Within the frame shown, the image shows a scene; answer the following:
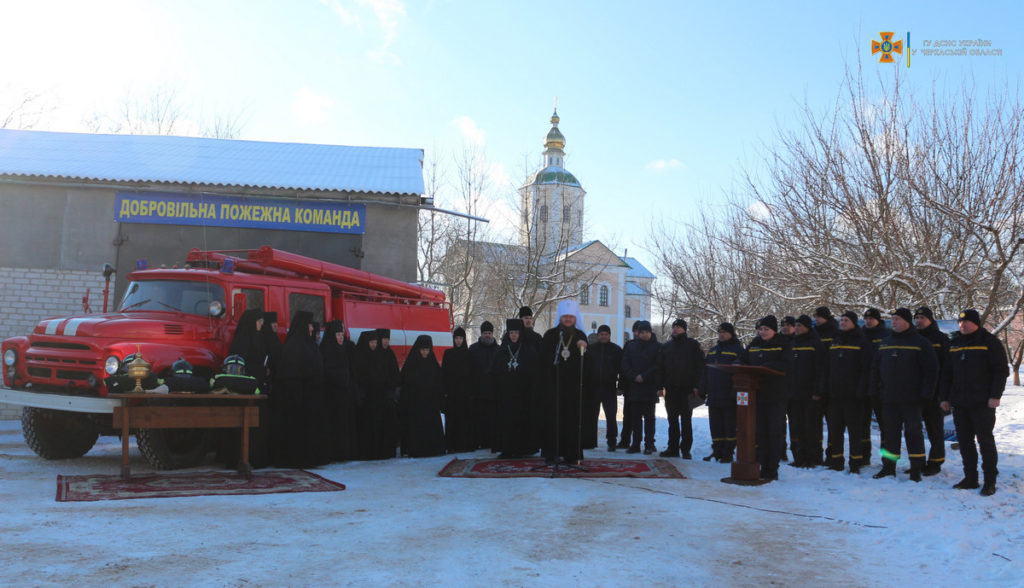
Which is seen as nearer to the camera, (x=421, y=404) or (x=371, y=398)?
(x=371, y=398)

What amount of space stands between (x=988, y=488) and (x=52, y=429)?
388 inches

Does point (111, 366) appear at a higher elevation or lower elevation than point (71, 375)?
higher

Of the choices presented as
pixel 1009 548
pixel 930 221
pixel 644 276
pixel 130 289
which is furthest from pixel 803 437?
pixel 644 276

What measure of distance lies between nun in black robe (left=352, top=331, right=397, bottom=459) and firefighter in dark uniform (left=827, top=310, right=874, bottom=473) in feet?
17.8

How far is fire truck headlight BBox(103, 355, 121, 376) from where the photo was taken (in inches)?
326

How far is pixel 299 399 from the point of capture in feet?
29.7

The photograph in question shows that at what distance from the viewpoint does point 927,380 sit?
793cm

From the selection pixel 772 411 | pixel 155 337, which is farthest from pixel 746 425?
pixel 155 337

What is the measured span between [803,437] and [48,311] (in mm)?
13190

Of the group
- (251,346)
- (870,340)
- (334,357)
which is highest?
(870,340)

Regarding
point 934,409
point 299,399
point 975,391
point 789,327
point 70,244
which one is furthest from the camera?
point 70,244

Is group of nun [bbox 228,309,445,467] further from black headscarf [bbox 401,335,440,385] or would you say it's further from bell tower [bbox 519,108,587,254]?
bell tower [bbox 519,108,587,254]

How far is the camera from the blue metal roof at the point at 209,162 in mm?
15125

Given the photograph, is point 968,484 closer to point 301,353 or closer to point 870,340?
point 870,340
